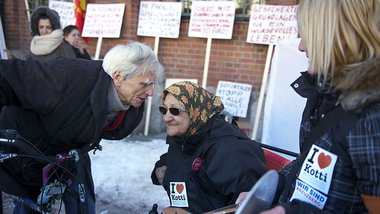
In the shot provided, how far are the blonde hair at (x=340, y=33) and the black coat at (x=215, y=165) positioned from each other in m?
0.86

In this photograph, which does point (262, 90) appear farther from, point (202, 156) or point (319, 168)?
point (319, 168)

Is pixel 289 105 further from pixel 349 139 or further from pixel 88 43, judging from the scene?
pixel 88 43

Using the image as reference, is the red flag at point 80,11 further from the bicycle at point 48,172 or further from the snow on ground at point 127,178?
the bicycle at point 48,172

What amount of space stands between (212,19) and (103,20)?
1995 mm

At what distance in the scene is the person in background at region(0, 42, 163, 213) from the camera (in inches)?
64.7

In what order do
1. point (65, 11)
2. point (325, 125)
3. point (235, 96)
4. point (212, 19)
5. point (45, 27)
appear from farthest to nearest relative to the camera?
point (65, 11) < point (235, 96) < point (212, 19) < point (45, 27) < point (325, 125)

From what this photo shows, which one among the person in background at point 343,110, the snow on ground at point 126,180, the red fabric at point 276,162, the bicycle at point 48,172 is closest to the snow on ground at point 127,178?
the snow on ground at point 126,180

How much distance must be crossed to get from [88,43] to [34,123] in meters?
4.28

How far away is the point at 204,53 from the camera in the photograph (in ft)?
16.6

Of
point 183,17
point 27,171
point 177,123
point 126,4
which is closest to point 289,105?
point 177,123

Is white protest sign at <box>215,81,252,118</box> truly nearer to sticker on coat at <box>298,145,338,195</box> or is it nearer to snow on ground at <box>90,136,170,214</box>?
snow on ground at <box>90,136,170,214</box>

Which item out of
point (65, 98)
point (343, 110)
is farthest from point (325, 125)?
point (65, 98)

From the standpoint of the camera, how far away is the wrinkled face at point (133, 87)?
1.91m

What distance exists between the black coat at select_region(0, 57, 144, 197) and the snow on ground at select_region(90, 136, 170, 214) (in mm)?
1345
